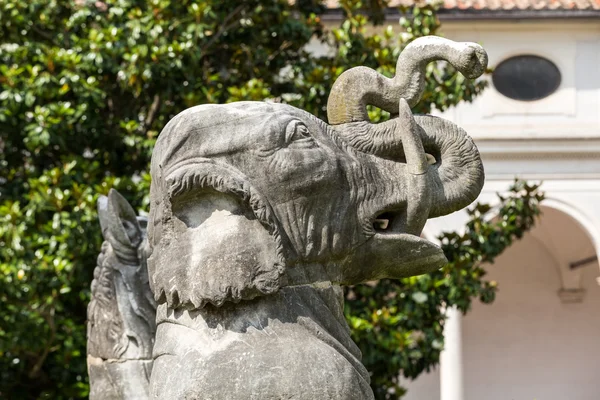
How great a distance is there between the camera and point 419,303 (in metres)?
8.59

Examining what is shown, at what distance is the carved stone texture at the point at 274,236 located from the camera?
300cm

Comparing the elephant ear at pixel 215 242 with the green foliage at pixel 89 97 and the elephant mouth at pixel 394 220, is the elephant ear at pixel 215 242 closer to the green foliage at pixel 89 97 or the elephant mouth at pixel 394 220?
the elephant mouth at pixel 394 220

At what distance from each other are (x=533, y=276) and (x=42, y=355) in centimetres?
1385

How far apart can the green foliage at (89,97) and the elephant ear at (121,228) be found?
273 centimetres

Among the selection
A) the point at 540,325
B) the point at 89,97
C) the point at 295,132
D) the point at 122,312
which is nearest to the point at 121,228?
the point at 122,312

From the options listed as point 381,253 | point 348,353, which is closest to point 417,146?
point 381,253

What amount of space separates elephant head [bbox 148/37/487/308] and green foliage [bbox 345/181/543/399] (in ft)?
16.2

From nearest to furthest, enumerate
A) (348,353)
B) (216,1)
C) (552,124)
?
(348,353) → (216,1) → (552,124)

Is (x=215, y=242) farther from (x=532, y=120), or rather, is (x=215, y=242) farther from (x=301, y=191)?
(x=532, y=120)

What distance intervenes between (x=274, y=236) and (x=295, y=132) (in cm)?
30

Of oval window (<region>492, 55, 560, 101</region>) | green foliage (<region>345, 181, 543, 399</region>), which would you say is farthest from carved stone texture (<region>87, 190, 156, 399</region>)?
oval window (<region>492, 55, 560, 101</region>)

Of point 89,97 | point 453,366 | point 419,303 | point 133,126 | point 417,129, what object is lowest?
point 453,366

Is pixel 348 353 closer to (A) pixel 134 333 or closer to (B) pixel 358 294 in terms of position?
(A) pixel 134 333

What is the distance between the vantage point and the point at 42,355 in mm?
8422
